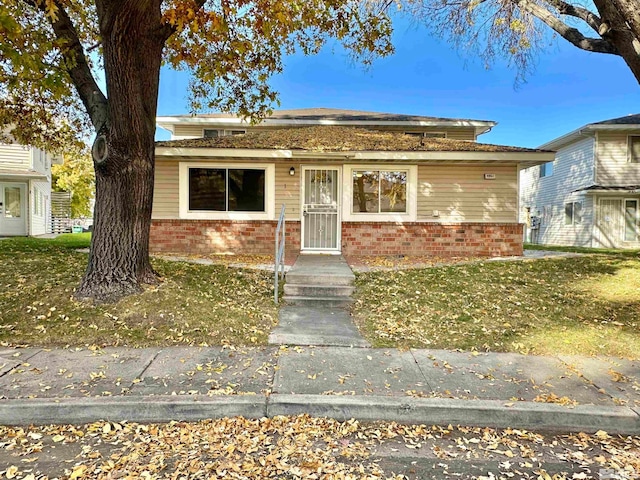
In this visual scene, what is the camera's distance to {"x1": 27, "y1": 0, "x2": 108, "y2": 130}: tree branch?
5.54 metres

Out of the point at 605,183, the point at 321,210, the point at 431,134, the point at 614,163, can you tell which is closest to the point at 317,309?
the point at 321,210

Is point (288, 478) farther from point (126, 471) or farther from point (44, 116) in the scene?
point (44, 116)

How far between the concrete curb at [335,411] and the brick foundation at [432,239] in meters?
7.03

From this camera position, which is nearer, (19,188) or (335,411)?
(335,411)

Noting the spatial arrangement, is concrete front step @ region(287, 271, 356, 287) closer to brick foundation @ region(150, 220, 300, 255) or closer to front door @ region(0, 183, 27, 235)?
brick foundation @ region(150, 220, 300, 255)

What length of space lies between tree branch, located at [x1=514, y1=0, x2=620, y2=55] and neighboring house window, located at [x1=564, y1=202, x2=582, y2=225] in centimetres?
1204

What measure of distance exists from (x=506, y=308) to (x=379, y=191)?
5.22m

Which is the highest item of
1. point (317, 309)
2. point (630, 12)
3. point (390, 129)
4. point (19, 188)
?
point (390, 129)

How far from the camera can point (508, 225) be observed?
33.4ft

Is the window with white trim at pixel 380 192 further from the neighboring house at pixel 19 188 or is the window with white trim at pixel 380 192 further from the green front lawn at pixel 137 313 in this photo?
the neighboring house at pixel 19 188

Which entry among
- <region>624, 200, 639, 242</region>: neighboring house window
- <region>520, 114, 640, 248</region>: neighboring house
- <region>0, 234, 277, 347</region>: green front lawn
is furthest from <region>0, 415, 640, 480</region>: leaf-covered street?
<region>624, 200, 639, 242</region>: neighboring house window

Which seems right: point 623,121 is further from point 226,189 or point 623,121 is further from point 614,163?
point 226,189

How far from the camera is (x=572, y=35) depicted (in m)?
6.96

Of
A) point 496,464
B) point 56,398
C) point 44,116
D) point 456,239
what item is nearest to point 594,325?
point 496,464
